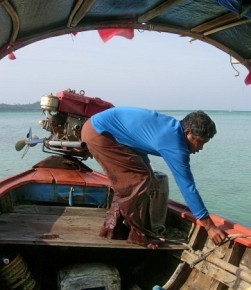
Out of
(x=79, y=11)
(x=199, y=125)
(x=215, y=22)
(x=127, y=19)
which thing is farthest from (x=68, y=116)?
(x=199, y=125)

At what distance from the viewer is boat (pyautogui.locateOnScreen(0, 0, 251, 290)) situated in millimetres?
3471

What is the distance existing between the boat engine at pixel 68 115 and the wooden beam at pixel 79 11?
1891mm

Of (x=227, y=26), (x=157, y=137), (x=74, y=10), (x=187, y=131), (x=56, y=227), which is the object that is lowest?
(x=56, y=227)

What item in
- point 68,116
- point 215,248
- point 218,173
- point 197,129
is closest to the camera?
point 197,129

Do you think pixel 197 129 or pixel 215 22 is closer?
pixel 197 129

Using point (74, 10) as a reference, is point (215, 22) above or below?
above

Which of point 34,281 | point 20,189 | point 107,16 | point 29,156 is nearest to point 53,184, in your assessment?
point 20,189

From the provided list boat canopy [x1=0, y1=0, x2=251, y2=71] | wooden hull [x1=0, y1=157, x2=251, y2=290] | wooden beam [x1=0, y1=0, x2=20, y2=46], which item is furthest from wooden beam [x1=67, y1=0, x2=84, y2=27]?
wooden hull [x1=0, y1=157, x2=251, y2=290]

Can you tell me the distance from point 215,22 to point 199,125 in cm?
168

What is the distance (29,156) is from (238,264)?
2428cm

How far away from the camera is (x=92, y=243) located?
3.58 m

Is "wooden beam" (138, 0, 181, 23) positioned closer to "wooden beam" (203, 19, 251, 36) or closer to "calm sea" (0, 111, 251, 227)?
"wooden beam" (203, 19, 251, 36)

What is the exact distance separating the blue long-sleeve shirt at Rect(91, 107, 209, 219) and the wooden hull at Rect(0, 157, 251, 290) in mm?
556

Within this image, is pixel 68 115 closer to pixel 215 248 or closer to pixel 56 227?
pixel 56 227
